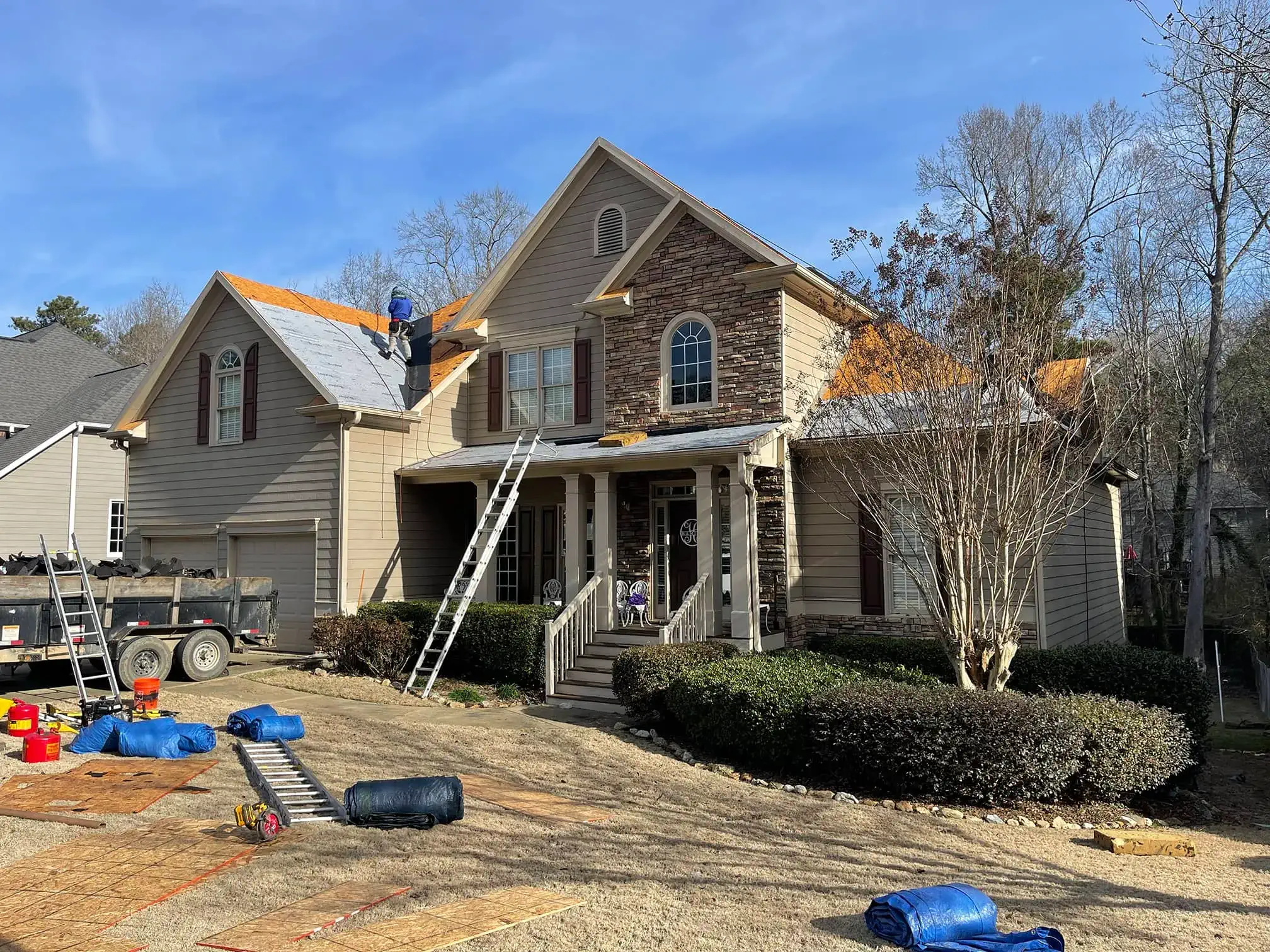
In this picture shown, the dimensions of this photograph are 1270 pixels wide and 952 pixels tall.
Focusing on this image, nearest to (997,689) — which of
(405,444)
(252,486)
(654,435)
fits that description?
(654,435)

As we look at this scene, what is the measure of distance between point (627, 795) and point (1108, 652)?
20.3ft

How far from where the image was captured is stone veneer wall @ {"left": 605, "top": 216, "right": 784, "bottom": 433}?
14.8 m

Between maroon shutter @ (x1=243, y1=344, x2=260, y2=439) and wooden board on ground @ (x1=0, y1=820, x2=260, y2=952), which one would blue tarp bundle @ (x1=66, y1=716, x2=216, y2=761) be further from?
maroon shutter @ (x1=243, y1=344, x2=260, y2=439)

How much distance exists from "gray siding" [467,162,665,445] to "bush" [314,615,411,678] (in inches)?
187

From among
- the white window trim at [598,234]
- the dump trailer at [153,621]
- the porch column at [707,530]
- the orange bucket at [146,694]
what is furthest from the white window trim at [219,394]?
the porch column at [707,530]

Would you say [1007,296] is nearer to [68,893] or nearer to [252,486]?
[68,893]

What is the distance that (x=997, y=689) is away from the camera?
10.0m

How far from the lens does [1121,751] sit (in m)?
8.56

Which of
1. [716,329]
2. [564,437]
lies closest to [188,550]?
[564,437]

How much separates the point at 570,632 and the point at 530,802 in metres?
5.53

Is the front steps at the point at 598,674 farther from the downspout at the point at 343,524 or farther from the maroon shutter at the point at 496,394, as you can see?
the maroon shutter at the point at 496,394

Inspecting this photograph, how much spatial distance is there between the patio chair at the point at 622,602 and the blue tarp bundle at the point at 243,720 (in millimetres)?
5958

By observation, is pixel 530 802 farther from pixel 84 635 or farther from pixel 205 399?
pixel 205 399

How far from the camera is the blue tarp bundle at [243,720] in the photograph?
10.2m
